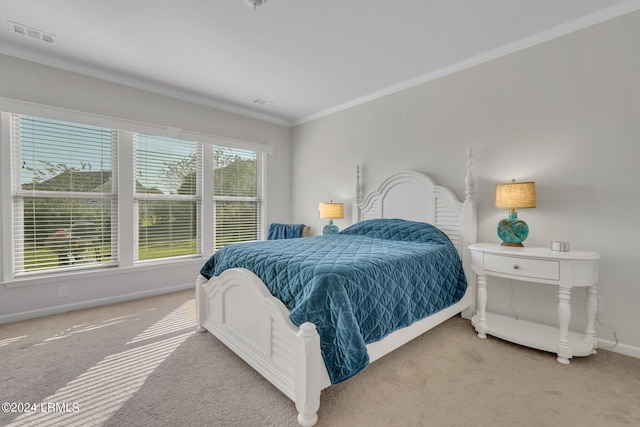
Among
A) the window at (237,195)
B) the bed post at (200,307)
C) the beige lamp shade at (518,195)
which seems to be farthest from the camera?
the window at (237,195)

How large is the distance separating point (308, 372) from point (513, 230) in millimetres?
2003

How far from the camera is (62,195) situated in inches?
114

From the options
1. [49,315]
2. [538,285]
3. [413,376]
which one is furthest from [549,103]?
[49,315]

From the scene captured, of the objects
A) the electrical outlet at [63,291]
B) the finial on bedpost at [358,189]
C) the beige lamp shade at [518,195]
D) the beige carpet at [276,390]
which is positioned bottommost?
the beige carpet at [276,390]

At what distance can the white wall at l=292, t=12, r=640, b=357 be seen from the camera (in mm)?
2072

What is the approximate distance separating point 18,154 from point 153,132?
1.18m

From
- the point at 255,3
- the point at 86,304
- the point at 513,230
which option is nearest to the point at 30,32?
the point at 255,3

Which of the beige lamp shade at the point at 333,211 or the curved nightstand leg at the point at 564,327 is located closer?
the curved nightstand leg at the point at 564,327

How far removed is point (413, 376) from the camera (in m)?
1.81

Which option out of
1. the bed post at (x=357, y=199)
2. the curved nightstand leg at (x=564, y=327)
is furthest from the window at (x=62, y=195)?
the curved nightstand leg at (x=564, y=327)

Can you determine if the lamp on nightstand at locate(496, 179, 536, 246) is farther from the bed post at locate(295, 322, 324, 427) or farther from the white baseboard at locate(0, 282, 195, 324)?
the white baseboard at locate(0, 282, 195, 324)

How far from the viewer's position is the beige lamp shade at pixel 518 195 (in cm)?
224

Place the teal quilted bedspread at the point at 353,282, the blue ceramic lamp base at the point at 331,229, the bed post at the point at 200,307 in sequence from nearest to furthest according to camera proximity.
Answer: the teal quilted bedspread at the point at 353,282 < the bed post at the point at 200,307 < the blue ceramic lamp base at the point at 331,229

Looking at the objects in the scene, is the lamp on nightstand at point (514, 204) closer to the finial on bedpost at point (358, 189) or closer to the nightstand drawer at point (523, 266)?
the nightstand drawer at point (523, 266)
